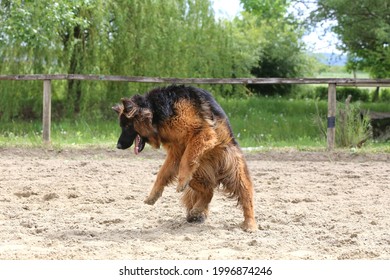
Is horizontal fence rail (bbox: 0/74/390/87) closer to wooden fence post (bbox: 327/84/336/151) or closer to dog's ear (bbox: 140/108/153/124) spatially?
wooden fence post (bbox: 327/84/336/151)

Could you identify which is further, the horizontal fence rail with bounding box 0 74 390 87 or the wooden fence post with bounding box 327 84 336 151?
the horizontal fence rail with bounding box 0 74 390 87

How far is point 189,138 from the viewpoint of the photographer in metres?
6.57

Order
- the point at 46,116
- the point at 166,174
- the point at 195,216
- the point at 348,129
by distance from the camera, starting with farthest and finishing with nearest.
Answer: the point at 348,129 < the point at 46,116 < the point at 195,216 < the point at 166,174

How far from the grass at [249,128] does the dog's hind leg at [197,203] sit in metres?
7.25

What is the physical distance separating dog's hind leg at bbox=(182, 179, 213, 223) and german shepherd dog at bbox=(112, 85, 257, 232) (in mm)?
89

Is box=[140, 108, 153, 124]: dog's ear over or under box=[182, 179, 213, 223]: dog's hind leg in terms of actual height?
over

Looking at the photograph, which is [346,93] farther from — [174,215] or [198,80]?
[174,215]

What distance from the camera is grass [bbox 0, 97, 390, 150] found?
599 inches

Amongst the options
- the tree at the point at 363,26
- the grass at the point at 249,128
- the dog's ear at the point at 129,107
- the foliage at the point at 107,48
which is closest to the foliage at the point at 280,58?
the grass at the point at 249,128

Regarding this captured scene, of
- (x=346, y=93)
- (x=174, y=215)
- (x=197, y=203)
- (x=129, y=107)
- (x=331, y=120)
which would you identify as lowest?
(x=174, y=215)

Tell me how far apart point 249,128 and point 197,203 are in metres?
13.0

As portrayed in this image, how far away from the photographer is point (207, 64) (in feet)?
75.0

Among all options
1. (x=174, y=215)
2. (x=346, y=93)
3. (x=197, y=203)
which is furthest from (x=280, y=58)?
(x=197, y=203)

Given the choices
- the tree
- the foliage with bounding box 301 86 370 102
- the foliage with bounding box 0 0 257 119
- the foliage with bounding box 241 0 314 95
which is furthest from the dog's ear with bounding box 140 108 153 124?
the foliage with bounding box 301 86 370 102
